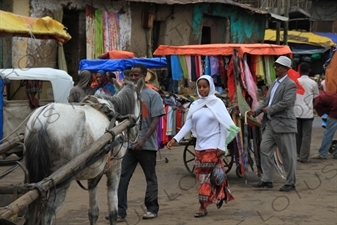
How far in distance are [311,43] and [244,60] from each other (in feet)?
59.1

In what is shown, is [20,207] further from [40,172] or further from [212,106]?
[212,106]

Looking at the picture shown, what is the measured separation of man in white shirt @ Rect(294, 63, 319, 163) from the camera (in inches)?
503

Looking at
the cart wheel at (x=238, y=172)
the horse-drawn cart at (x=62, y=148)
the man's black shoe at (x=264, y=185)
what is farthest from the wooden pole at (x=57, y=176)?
the cart wheel at (x=238, y=172)

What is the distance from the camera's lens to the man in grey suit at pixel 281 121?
31.1ft

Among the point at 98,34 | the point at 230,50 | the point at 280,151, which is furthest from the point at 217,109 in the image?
the point at 98,34

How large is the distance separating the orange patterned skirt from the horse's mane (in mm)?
1308

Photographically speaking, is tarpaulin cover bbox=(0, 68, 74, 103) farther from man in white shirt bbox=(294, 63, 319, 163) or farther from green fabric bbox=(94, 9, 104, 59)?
green fabric bbox=(94, 9, 104, 59)

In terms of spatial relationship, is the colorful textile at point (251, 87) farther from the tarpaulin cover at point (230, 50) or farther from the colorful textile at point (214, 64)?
the colorful textile at point (214, 64)

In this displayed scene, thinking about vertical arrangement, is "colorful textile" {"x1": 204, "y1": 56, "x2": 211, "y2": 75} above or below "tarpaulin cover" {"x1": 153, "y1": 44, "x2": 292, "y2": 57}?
below

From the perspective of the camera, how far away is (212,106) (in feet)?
26.3

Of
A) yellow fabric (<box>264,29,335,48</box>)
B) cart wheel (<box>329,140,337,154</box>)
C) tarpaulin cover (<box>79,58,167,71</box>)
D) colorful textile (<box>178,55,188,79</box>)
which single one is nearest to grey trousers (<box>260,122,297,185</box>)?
colorful textile (<box>178,55,188,79</box>)

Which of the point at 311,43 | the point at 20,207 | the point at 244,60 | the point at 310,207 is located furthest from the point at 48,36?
the point at 311,43

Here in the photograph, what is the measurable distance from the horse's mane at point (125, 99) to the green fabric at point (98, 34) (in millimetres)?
11552

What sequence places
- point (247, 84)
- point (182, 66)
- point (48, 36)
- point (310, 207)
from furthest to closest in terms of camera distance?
point (48, 36) → point (182, 66) → point (247, 84) → point (310, 207)
